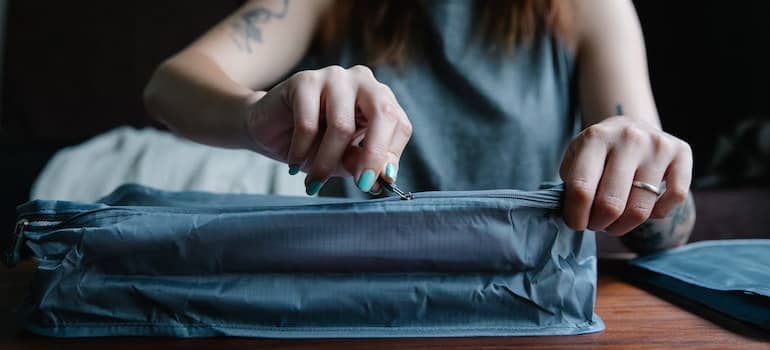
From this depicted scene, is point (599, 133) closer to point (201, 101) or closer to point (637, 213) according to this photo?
point (637, 213)

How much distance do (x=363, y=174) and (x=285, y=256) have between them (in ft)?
0.20

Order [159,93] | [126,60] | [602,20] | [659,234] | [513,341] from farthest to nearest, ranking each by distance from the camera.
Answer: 1. [126,60]
2. [602,20]
3. [159,93]
4. [659,234]
5. [513,341]

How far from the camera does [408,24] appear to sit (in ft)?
2.84

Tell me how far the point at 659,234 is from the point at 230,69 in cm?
48

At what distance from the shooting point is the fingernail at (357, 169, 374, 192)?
0.35 meters

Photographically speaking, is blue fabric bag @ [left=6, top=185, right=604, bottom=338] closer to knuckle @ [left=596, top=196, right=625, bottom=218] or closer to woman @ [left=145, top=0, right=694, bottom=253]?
knuckle @ [left=596, top=196, right=625, bottom=218]

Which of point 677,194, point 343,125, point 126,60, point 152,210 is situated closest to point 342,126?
point 343,125

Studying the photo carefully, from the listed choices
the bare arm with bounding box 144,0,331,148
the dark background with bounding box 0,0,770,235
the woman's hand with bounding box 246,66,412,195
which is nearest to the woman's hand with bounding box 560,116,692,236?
the woman's hand with bounding box 246,66,412,195

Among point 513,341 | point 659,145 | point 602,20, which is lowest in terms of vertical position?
point 513,341

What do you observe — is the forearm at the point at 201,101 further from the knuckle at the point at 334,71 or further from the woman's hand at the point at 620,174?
the woman's hand at the point at 620,174

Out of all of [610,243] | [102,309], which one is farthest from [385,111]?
[610,243]

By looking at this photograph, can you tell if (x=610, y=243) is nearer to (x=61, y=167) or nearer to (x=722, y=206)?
(x=722, y=206)

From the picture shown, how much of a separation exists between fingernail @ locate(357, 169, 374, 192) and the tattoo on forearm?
1.49 ft

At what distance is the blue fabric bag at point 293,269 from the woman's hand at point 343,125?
3 cm
